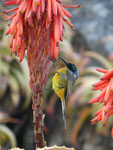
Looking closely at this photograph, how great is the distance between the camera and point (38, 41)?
79 cm

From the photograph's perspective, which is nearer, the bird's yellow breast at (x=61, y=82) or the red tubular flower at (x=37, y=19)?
the red tubular flower at (x=37, y=19)

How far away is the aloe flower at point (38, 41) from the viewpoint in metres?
0.78

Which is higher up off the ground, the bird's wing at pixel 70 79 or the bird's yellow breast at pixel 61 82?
the bird's wing at pixel 70 79

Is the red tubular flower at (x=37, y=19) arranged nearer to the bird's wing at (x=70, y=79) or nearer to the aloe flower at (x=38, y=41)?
the aloe flower at (x=38, y=41)

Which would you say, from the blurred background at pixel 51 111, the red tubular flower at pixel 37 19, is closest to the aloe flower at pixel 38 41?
the red tubular flower at pixel 37 19

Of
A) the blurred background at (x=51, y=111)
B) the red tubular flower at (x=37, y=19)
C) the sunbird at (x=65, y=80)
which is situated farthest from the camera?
the blurred background at (x=51, y=111)

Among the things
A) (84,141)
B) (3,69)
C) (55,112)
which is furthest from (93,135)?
(3,69)

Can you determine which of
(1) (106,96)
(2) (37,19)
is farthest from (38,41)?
(1) (106,96)

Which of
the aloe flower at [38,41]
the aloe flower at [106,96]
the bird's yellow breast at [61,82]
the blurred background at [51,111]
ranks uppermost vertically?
the aloe flower at [38,41]

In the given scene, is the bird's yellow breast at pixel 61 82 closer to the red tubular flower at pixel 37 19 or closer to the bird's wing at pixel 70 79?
the bird's wing at pixel 70 79

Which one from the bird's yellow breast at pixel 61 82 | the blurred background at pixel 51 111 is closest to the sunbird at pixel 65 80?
the bird's yellow breast at pixel 61 82

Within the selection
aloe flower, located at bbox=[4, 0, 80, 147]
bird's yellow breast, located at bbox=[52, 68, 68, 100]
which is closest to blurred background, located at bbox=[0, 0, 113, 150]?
bird's yellow breast, located at bbox=[52, 68, 68, 100]

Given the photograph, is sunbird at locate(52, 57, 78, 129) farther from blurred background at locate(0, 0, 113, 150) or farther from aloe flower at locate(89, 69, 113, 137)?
blurred background at locate(0, 0, 113, 150)

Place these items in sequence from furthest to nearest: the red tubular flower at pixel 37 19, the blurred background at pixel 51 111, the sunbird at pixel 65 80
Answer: the blurred background at pixel 51 111 → the sunbird at pixel 65 80 → the red tubular flower at pixel 37 19
